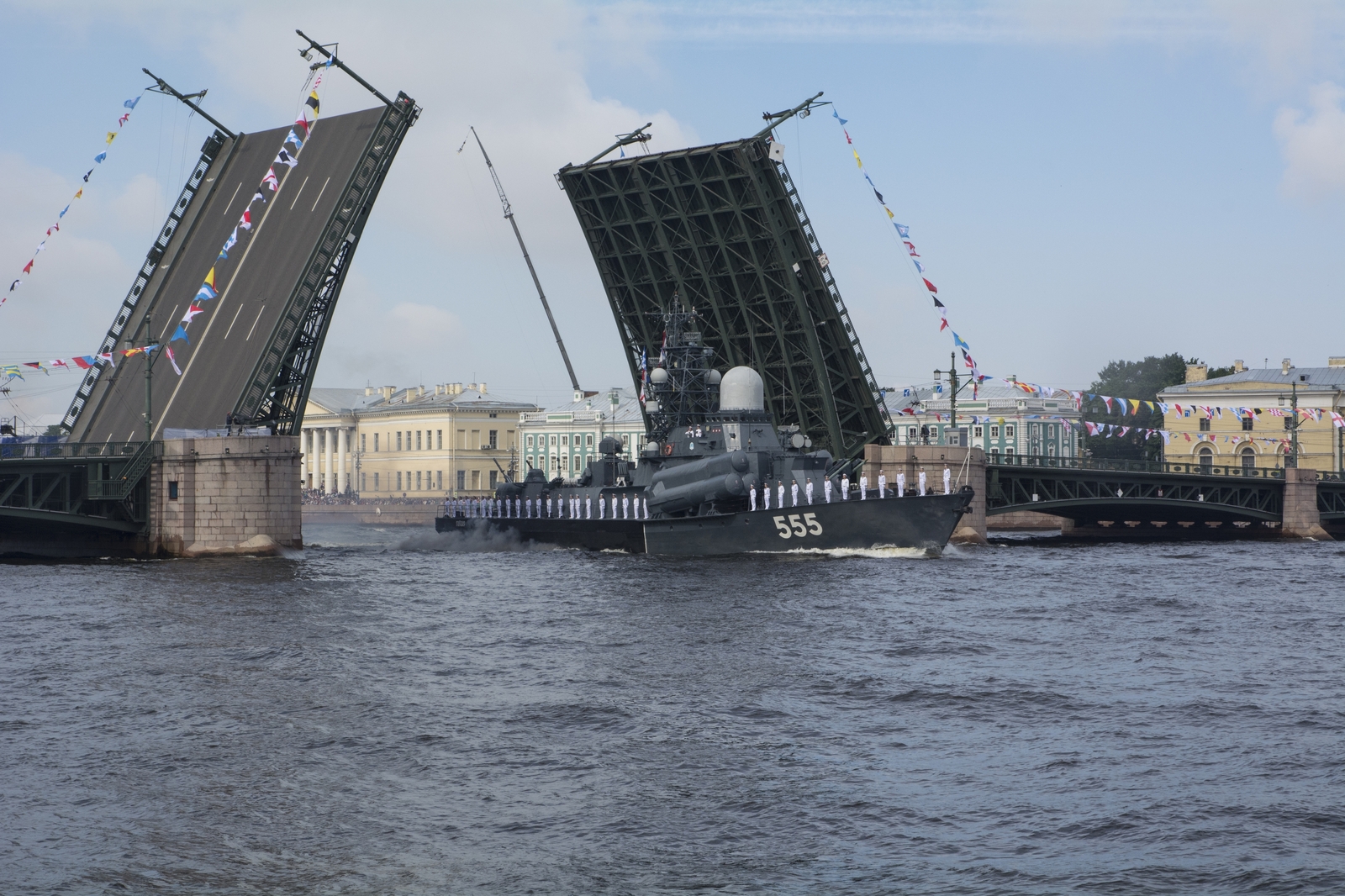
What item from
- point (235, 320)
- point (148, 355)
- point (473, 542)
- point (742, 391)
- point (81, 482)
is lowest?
point (473, 542)

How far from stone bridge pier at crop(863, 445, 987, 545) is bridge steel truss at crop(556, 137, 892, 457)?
1.96 metres

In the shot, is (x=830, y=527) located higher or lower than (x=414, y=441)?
lower

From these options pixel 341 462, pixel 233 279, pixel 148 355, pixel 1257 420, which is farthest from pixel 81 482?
pixel 341 462

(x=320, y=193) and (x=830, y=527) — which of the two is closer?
(x=830, y=527)

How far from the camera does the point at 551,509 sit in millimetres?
40250

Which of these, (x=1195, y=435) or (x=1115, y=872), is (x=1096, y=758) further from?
(x=1195, y=435)

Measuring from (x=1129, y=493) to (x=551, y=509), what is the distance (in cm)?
1818

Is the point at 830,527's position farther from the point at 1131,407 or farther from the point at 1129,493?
the point at 1131,407

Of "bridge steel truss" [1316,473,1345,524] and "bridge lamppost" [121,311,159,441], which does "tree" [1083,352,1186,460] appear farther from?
"bridge lamppost" [121,311,159,441]

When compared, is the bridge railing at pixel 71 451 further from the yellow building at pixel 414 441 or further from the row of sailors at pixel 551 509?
the yellow building at pixel 414 441

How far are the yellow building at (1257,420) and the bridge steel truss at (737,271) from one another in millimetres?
38170

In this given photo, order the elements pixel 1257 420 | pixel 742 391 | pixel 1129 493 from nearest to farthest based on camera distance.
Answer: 1. pixel 742 391
2. pixel 1129 493
3. pixel 1257 420

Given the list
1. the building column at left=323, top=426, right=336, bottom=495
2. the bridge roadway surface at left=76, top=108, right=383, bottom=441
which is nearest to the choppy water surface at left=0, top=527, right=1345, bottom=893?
the bridge roadway surface at left=76, top=108, right=383, bottom=441

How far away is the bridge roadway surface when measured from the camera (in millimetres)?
31453
